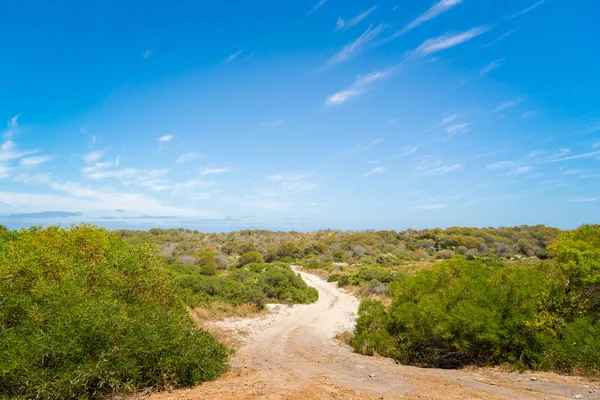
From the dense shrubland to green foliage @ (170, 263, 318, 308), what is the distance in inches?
537

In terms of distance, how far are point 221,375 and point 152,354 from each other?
7.93 ft

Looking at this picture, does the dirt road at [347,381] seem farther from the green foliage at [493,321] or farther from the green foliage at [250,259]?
the green foliage at [250,259]

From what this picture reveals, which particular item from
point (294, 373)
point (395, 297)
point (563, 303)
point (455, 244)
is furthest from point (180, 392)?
point (455, 244)

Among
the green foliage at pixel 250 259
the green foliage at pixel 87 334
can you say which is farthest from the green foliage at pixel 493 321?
the green foliage at pixel 250 259

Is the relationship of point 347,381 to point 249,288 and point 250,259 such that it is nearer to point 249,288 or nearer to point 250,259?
point 249,288

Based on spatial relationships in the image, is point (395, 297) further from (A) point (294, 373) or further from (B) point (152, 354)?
(B) point (152, 354)

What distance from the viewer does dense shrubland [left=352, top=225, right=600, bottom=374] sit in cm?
1059

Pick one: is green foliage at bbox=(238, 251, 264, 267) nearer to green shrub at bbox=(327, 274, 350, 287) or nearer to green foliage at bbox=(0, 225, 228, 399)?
green shrub at bbox=(327, 274, 350, 287)

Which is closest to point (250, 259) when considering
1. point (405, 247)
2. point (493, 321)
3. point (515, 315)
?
point (405, 247)

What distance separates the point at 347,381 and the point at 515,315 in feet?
19.1

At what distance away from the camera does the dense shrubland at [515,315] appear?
10594mm

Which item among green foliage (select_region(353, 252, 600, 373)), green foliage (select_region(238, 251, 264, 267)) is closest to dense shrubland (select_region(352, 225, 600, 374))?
green foliage (select_region(353, 252, 600, 373))

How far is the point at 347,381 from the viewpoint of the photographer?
9.82 meters

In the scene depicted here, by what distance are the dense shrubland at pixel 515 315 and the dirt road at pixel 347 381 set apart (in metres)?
0.85
